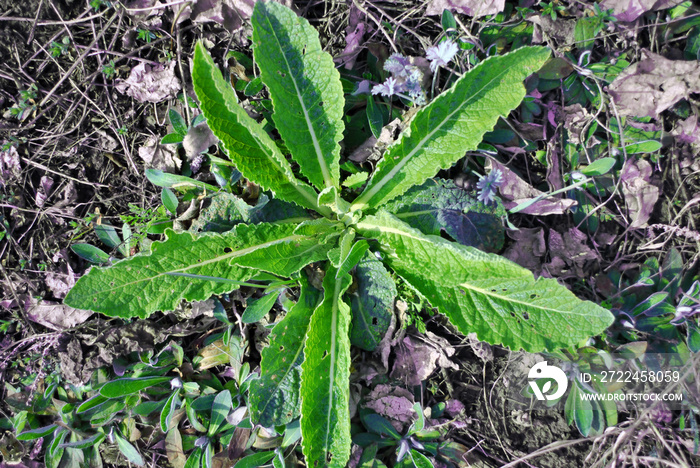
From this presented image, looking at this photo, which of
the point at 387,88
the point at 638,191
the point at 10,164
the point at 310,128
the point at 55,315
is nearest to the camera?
the point at 310,128

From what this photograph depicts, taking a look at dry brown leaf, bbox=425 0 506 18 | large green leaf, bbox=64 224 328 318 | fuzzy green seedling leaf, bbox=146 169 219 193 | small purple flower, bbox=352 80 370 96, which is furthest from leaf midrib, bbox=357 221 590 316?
dry brown leaf, bbox=425 0 506 18

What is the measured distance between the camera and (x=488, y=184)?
258 centimetres

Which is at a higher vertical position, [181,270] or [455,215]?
[455,215]

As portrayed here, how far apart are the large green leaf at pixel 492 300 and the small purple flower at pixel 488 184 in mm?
519

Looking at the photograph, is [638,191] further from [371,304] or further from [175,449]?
[175,449]

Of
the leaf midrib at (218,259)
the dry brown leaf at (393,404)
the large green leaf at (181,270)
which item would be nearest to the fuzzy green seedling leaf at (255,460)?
the dry brown leaf at (393,404)

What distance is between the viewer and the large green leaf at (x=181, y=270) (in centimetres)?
221

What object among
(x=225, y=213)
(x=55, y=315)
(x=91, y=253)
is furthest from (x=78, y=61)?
(x=55, y=315)

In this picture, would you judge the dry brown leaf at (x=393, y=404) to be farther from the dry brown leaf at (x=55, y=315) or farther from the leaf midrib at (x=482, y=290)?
the dry brown leaf at (x=55, y=315)

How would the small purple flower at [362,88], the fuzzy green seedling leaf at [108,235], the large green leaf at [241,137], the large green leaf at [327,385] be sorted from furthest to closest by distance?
the fuzzy green seedling leaf at [108,235], the small purple flower at [362,88], the large green leaf at [327,385], the large green leaf at [241,137]

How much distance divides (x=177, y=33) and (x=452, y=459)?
333 cm

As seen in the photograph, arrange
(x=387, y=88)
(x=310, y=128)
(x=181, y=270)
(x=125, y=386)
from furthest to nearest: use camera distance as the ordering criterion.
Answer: (x=125, y=386) → (x=387, y=88) → (x=310, y=128) → (x=181, y=270)

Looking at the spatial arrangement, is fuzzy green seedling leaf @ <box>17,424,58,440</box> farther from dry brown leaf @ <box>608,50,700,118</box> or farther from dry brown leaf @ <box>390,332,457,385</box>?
dry brown leaf @ <box>608,50,700,118</box>

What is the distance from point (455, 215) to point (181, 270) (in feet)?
5.01
